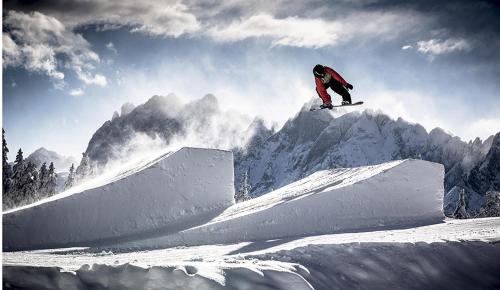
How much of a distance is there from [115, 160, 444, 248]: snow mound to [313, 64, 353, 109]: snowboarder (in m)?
4.20

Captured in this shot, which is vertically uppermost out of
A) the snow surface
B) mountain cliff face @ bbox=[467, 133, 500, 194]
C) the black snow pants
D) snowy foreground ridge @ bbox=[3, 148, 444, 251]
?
the black snow pants

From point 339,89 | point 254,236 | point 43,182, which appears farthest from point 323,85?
point 43,182

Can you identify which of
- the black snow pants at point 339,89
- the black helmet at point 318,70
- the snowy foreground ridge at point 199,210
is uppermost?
the black helmet at point 318,70

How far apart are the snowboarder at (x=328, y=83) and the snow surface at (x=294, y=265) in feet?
11.5

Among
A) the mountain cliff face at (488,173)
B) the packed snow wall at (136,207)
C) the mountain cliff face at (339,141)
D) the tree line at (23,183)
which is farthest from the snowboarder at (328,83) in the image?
the mountain cliff face at (488,173)

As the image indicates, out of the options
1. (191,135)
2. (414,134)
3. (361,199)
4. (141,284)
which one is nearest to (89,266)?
(141,284)

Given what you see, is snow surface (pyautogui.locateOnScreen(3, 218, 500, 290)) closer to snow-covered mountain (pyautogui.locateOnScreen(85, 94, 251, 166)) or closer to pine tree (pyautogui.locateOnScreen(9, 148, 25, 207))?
pine tree (pyautogui.locateOnScreen(9, 148, 25, 207))

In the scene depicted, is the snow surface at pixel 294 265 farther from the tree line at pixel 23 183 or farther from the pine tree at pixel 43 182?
the pine tree at pixel 43 182

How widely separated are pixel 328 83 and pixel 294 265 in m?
4.07

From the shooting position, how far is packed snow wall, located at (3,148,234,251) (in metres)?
11.3

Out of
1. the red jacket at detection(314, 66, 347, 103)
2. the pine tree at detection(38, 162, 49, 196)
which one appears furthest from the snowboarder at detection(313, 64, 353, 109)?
the pine tree at detection(38, 162, 49, 196)

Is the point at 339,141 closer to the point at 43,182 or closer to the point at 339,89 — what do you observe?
the point at 43,182

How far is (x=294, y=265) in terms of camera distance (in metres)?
8.20

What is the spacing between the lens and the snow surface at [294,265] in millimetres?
7168
